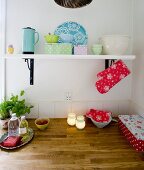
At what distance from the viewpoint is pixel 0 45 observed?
4.53 ft

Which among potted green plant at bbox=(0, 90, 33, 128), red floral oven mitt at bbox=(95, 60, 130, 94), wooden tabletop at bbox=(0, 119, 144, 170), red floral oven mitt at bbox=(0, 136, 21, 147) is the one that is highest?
red floral oven mitt at bbox=(95, 60, 130, 94)

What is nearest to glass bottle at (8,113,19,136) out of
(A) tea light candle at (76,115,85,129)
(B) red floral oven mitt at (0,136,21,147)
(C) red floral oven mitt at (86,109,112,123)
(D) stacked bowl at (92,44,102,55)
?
(B) red floral oven mitt at (0,136,21,147)

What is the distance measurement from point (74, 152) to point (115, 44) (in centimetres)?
82

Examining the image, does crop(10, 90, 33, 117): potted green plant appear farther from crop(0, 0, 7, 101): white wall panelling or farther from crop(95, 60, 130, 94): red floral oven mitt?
crop(95, 60, 130, 94): red floral oven mitt

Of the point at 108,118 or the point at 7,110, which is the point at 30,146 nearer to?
the point at 7,110

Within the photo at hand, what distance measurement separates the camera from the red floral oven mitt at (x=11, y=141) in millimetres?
1011

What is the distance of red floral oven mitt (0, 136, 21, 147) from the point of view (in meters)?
1.01

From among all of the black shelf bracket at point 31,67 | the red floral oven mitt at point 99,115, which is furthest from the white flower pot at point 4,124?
the red floral oven mitt at point 99,115

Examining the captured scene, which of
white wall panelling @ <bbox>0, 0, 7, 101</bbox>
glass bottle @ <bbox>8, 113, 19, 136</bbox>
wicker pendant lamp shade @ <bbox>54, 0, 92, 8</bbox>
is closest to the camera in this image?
wicker pendant lamp shade @ <bbox>54, 0, 92, 8</bbox>

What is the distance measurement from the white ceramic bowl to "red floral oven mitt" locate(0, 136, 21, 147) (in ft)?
3.00

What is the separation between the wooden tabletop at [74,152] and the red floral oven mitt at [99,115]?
0.10 meters

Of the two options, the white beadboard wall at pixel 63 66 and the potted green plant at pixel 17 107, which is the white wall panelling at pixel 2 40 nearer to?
the white beadboard wall at pixel 63 66

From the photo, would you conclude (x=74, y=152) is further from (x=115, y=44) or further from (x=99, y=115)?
(x=115, y=44)

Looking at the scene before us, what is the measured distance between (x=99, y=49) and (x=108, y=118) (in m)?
0.57
